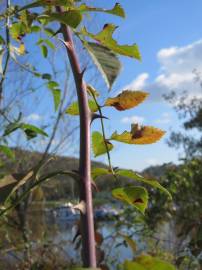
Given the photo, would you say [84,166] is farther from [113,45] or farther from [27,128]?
[27,128]

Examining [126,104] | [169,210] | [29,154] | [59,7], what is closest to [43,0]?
[59,7]

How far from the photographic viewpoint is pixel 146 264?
1.24ft

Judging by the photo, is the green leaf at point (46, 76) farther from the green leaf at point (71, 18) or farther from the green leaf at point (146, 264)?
the green leaf at point (146, 264)

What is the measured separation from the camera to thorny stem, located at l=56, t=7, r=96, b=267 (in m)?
0.41

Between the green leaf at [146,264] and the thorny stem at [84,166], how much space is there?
0.04m

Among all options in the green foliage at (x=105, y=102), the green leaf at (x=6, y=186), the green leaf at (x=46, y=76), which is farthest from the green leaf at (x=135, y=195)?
the green leaf at (x=46, y=76)

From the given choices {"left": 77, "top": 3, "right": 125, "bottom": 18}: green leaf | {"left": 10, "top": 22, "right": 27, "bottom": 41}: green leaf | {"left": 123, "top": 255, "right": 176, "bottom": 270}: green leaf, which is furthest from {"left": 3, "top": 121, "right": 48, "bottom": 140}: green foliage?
{"left": 123, "top": 255, "right": 176, "bottom": 270}: green leaf

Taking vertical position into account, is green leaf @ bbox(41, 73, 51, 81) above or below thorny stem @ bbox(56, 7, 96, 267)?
above

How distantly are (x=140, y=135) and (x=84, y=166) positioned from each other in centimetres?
11

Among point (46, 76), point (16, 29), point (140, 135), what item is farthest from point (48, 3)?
point (46, 76)

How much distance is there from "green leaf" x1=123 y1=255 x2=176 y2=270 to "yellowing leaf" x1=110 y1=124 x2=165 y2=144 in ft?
0.57

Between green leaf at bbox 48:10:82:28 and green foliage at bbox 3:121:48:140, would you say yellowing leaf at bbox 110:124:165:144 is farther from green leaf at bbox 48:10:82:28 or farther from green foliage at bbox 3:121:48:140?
green foliage at bbox 3:121:48:140

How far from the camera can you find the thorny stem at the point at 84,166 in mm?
412

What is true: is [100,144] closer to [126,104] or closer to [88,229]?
[126,104]
